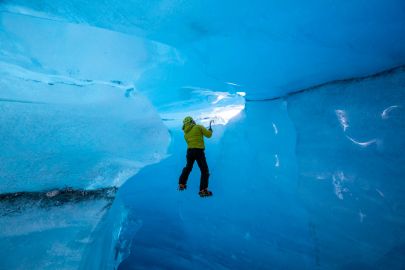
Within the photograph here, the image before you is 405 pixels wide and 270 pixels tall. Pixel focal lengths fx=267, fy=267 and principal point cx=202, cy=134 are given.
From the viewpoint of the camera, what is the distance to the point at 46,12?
2762 millimetres

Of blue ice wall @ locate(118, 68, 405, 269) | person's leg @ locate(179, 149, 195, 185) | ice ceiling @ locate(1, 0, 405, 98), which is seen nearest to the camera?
ice ceiling @ locate(1, 0, 405, 98)

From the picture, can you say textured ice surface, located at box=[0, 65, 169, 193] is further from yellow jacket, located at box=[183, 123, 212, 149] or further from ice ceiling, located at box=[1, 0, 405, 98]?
yellow jacket, located at box=[183, 123, 212, 149]

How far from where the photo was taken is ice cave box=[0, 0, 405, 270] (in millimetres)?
2648

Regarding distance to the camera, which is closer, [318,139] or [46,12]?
[46,12]

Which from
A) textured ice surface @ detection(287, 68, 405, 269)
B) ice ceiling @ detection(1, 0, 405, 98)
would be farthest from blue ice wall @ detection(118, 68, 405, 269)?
ice ceiling @ detection(1, 0, 405, 98)

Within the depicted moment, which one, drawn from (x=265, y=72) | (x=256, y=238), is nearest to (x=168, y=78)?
(x=265, y=72)

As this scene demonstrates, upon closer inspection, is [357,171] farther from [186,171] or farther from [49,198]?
[49,198]

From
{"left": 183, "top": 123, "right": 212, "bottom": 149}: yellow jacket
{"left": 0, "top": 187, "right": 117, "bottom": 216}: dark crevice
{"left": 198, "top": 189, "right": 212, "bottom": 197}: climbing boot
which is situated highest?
{"left": 183, "top": 123, "right": 212, "bottom": 149}: yellow jacket

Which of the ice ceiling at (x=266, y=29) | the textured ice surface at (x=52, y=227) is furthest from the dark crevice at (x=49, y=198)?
the ice ceiling at (x=266, y=29)

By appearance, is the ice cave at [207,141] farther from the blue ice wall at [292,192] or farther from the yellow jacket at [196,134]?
the yellow jacket at [196,134]

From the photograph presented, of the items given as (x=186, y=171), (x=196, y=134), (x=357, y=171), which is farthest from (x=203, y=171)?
(x=357, y=171)

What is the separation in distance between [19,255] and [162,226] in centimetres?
268

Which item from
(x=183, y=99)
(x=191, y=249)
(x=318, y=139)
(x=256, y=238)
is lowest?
(x=191, y=249)

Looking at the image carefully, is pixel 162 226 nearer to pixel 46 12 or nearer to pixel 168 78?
pixel 168 78
